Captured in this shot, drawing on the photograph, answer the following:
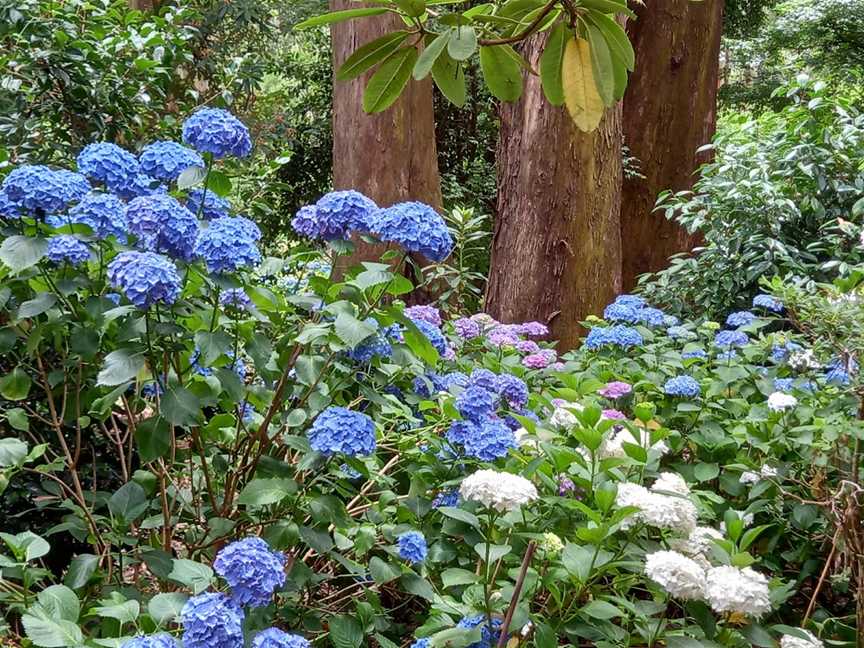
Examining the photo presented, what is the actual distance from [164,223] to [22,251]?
320mm

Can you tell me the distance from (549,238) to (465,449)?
3076mm

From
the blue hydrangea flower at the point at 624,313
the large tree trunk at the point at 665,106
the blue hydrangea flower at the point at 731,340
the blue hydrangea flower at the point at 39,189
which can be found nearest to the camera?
the blue hydrangea flower at the point at 39,189

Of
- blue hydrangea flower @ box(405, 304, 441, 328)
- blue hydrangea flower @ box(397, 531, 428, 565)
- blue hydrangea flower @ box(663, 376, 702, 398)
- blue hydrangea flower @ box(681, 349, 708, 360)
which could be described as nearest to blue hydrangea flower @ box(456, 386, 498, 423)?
blue hydrangea flower @ box(397, 531, 428, 565)

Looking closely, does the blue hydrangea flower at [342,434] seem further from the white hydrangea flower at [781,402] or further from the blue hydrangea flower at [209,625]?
the white hydrangea flower at [781,402]

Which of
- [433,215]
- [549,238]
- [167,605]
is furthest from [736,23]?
[167,605]

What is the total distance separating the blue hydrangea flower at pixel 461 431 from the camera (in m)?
2.03

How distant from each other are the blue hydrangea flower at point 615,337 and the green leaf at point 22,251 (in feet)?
6.95

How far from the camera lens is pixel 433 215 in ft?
6.38

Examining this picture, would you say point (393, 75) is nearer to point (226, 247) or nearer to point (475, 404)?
point (226, 247)

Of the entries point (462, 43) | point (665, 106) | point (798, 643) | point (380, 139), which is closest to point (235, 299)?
point (462, 43)

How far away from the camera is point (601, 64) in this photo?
1209 millimetres

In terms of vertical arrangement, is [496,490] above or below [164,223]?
below

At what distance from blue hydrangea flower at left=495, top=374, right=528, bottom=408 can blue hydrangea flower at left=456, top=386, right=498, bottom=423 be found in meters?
0.29

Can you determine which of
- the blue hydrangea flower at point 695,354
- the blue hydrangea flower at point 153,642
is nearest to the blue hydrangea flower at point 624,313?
the blue hydrangea flower at point 695,354
